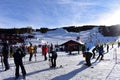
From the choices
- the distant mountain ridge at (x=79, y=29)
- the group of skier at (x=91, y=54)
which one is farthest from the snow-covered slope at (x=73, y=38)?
the group of skier at (x=91, y=54)

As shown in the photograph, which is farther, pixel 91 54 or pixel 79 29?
pixel 79 29

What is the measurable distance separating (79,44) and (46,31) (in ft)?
332

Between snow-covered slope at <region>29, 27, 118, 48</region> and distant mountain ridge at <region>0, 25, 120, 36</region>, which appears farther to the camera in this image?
distant mountain ridge at <region>0, 25, 120, 36</region>

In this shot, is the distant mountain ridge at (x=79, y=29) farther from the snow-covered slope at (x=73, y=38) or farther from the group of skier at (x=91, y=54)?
the group of skier at (x=91, y=54)

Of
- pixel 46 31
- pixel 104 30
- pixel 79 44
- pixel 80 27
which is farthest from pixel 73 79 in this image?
pixel 80 27

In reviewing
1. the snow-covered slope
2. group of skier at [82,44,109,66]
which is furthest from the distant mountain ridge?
group of skier at [82,44,109,66]

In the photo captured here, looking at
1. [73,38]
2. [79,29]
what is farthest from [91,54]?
[79,29]

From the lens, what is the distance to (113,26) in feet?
495

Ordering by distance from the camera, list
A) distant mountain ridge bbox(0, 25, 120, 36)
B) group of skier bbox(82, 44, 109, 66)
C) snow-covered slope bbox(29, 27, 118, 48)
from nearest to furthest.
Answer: group of skier bbox(82, 44, 109, 66) < snow-covered slope bbox(29, 27, 118, 48) < distant mountain ridge bbox(0, 25, 120, 36)

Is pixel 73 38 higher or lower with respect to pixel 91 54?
higher

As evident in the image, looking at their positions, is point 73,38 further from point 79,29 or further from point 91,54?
point 91,54

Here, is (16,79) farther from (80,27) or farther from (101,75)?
(80,27)

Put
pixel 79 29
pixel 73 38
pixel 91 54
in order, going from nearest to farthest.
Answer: pixel 91 54
pixel 73 38
pixel 79 29

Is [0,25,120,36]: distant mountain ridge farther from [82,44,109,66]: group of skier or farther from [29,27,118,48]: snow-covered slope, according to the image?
[82,44,109,66]: group of skier
